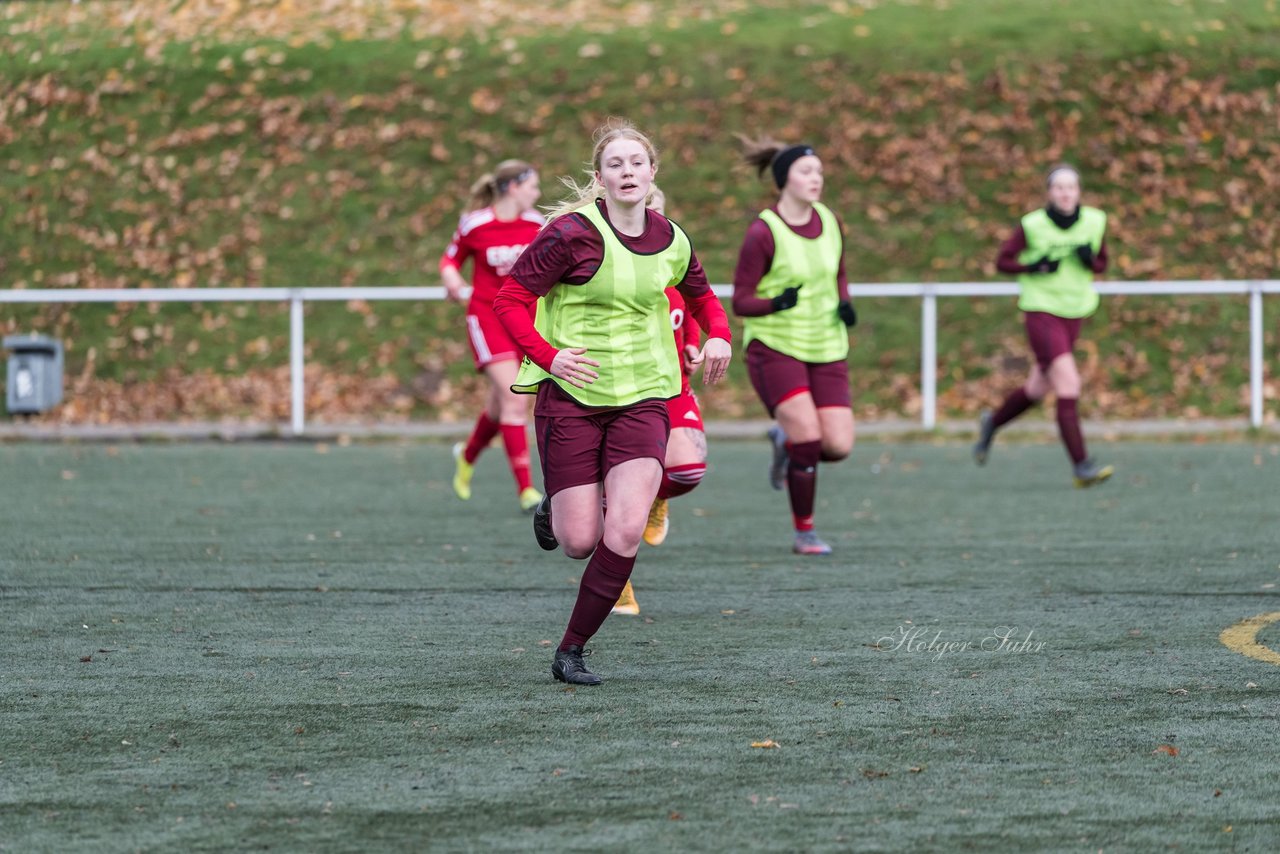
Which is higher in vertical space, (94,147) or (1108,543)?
(1108,543)

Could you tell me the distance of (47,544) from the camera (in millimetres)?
9180

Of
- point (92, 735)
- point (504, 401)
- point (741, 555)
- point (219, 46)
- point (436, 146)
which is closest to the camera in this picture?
point (92, 735)

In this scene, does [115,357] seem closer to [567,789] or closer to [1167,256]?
[1167,256]

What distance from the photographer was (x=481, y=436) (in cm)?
1131

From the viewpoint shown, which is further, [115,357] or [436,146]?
[436,146]

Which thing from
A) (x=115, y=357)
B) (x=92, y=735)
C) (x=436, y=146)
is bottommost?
(x=115, y=357)

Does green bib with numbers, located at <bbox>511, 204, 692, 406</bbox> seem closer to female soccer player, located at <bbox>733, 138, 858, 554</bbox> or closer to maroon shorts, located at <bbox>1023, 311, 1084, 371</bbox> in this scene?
female soccer player, located at <bbox>733, 138, 858, 554</bbox>

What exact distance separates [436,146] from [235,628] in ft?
54.7

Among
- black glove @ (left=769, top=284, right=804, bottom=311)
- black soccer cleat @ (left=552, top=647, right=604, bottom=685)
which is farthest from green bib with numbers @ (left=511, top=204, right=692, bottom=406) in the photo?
black glove @ (left=769, top=284, right=804, bottom=311)

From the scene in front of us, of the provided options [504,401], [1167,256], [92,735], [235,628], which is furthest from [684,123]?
[92,735]

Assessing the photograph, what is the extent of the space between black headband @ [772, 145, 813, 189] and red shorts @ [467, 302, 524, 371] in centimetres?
231

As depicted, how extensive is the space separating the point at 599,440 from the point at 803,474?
127 inches

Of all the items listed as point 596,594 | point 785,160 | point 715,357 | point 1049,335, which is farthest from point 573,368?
point 1049,335

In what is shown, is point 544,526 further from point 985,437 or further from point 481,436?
point 985,437
